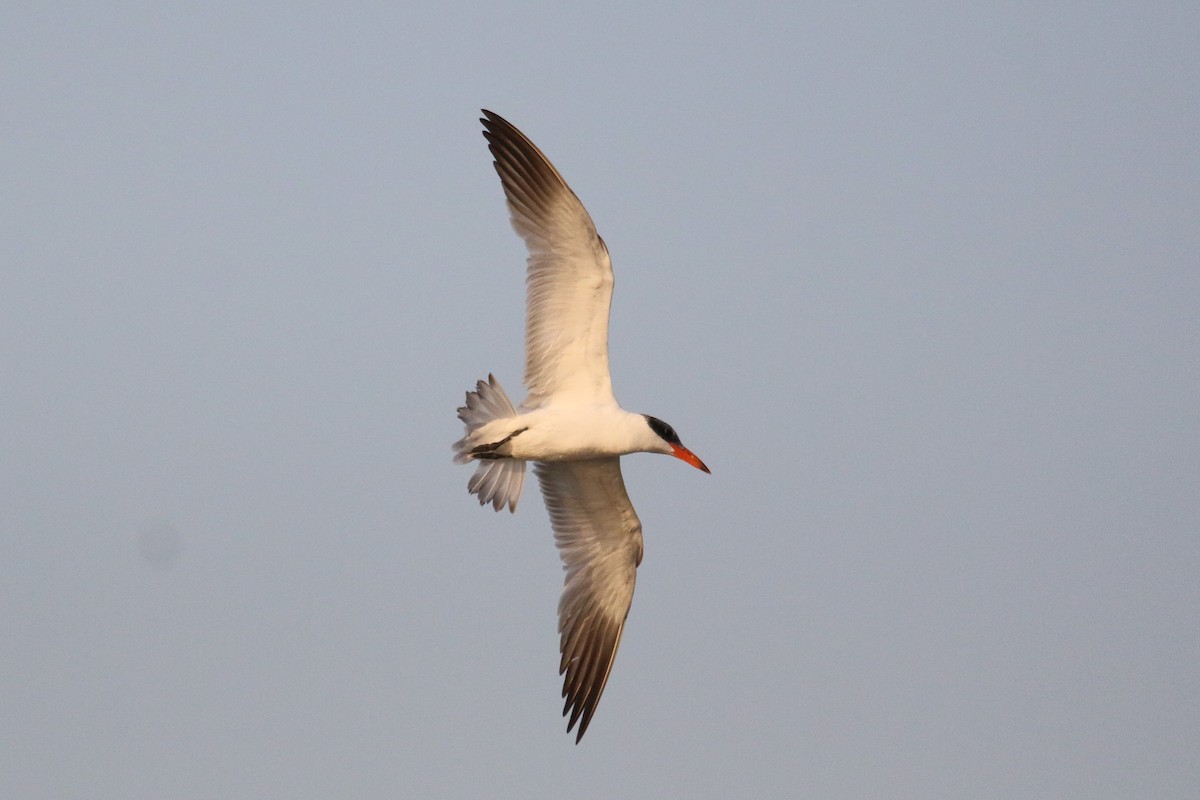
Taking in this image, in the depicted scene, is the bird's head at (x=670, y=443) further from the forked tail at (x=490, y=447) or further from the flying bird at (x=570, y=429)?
the forked tail at (x=490, y=447)

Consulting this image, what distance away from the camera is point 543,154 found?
14.9m

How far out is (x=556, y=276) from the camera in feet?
49.6

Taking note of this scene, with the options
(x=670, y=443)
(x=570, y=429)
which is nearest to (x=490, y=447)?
(x=570, y=429)

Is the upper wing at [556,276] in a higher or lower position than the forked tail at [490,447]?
higher

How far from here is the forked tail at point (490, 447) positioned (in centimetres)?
1538

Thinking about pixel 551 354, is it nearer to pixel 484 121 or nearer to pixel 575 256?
pixel 575 256

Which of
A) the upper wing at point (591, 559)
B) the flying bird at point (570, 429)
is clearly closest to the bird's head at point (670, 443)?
the flying bird at point (570, 429)

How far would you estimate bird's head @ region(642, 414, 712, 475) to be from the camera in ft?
51.0

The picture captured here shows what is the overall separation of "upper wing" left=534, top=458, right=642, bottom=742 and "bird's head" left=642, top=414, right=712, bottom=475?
0.83 meters

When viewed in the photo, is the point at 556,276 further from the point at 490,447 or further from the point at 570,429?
the point at 490,447

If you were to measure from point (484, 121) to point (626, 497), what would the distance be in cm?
454

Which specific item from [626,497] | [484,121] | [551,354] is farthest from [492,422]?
[484,121]

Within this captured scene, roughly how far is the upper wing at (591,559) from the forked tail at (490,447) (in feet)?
1.99

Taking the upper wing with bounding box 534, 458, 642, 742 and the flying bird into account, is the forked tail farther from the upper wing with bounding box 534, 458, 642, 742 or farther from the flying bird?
the upper wing with bounding box 534, 458, 642, 742
